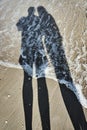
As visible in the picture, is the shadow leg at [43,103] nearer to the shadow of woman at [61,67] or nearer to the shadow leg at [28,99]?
the shadow leg at [28,99]

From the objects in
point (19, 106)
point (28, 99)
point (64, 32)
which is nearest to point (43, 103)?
point (28, 99)

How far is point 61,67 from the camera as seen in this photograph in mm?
4047

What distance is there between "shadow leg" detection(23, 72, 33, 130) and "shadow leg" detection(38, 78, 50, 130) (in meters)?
0.19

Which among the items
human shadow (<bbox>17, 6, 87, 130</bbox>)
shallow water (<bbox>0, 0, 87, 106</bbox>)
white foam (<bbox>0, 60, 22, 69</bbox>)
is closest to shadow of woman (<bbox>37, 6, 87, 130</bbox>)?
human shadow (<bbox>17, 6, 87, 130</bbox>)

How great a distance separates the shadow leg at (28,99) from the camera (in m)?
2.98

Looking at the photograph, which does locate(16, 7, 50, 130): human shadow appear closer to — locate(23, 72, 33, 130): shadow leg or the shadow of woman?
locate(23, 72, 33, 130): shadow leg

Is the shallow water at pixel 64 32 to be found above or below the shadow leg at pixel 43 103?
above

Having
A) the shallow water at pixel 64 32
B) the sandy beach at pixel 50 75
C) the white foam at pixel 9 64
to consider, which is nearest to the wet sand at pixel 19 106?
the sandy beach at pixel 50 75

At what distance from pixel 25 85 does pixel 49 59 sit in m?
1.05

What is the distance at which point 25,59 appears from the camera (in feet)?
14.7

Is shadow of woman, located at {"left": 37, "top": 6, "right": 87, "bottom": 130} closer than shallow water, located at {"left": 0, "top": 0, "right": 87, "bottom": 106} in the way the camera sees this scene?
Yes

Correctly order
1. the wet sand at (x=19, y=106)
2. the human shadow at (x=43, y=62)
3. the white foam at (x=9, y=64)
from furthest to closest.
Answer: the white foam at (x=9, y=64) → the human shadow at (x=43, y=62) → the wet sand at (x=19, y=106)

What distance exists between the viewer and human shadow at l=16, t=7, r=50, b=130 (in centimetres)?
310

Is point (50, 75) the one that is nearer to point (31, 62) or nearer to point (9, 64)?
point (31, 62)
